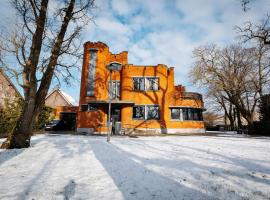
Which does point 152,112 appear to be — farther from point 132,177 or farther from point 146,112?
point 132,177

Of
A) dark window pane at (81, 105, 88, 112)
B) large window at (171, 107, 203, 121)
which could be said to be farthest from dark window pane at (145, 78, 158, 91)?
dark window pane at (81, 105, 88, 112)

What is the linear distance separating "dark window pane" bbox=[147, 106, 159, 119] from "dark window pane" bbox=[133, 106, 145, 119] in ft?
2.48

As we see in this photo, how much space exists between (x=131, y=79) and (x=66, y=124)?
1544 cm

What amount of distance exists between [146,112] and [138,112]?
1007 millimetres

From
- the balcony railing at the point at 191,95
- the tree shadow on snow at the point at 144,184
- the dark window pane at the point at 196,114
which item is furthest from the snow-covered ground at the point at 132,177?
the dark window pane at the point at 196,114

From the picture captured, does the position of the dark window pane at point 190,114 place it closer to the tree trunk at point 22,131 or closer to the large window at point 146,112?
the large window at point 146,112

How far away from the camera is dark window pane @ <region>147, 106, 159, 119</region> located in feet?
82.0

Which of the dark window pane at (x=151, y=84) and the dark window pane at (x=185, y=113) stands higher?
the dark window pane at (x=151, y=84)

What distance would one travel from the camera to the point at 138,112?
25.1 metres

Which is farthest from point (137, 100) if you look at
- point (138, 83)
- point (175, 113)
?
point (175, 113)

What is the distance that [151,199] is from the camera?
146 inches

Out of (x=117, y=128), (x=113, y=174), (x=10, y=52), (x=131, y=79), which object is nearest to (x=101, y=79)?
(x=131, y=79)

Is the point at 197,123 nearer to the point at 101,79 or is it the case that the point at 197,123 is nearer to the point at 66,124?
the point at 101,79

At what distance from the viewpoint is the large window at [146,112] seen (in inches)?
981
